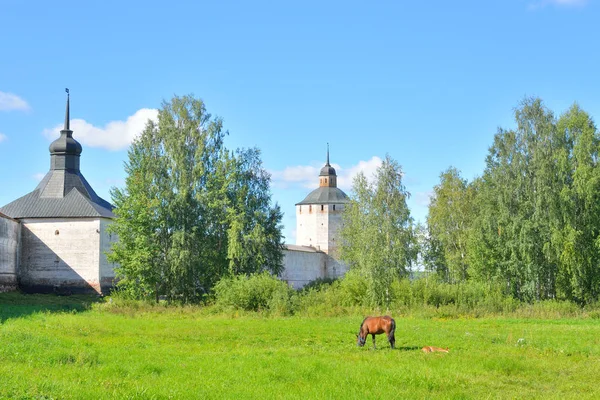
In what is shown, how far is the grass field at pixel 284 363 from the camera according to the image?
11.0 meters

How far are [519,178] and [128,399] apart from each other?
1113 inches

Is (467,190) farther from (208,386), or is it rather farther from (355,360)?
(208,386)

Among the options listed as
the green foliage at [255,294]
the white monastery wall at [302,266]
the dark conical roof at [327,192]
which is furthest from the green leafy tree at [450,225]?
the dark conical roof at [327,192]

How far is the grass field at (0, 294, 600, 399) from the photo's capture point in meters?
11.0

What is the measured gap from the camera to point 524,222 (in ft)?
111

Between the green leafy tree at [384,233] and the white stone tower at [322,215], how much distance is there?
43.6 meters

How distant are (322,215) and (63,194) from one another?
128 feet

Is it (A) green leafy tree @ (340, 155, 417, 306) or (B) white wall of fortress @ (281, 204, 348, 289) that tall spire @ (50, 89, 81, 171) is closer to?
(A) green leafy tree @ (340, 155, 417, 306)

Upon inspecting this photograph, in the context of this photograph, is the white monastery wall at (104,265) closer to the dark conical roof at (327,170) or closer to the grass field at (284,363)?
the grass field at (284,363)

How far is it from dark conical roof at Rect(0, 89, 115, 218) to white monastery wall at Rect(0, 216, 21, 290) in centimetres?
199

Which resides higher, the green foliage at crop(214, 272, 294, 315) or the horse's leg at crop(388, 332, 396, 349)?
the green foliage at crop(214, 272, 294, 315)

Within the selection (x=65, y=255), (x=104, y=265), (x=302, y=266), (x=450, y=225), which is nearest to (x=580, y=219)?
(x=450, y=225)

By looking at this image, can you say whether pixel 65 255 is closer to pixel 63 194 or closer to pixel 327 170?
pixel 63 194

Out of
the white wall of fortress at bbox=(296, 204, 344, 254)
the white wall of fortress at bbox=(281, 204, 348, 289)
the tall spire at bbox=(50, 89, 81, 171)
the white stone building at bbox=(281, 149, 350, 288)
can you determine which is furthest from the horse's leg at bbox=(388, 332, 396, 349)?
the white wall of fortress at bbox=(296, 204, 344, 254)
